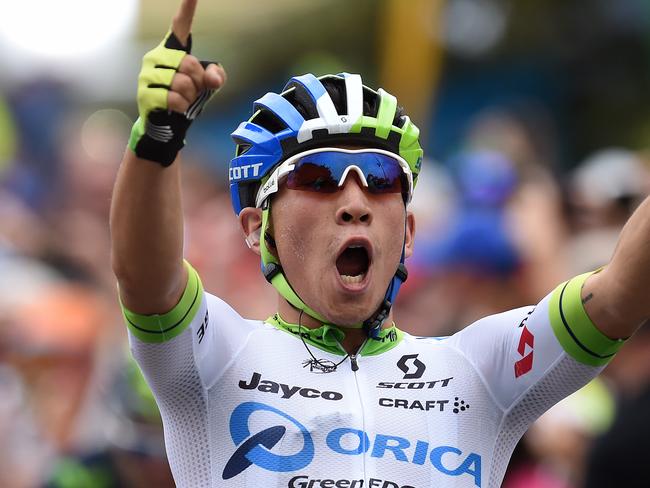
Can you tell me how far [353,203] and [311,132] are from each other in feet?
0.96

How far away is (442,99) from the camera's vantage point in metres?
17.9

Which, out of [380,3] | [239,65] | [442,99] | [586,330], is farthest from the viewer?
[239,65]

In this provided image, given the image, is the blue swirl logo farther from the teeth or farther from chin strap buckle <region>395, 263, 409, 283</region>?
chin strap buckle <region>395, 263, 409, 283</region>

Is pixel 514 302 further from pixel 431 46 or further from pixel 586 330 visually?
A: pixel 431 46

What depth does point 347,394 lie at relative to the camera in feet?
16.1

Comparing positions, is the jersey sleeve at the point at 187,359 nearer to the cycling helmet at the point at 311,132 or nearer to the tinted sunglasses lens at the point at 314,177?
the cycling helmet at the point at 311,132

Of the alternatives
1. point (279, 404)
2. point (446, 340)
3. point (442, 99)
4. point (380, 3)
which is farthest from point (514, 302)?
point (380, 3)

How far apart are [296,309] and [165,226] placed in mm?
865

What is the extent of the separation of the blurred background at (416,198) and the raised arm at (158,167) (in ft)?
10.5

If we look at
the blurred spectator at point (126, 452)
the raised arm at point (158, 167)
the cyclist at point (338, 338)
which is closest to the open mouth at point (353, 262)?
the cyclist at point (338, 338)

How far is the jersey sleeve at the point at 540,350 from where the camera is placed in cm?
484

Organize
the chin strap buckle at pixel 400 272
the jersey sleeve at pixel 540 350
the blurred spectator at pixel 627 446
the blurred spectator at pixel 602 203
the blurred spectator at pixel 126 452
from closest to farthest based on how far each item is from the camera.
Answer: the jersey sleeve at pixel 540 350 < the chin strap buckle at pixel 400 272 < the blurred spectator at pixel 627 446 < the blurred spectator at pixel 126 452 < the blurred spectator at pixel 602 203

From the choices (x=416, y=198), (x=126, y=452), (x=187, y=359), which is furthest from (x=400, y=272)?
(x=416, y=198)

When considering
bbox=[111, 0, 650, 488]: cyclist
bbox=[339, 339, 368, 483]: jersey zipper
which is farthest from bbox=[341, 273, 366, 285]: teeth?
bbox=[339, 339, 368, 483]: jersey zipper
